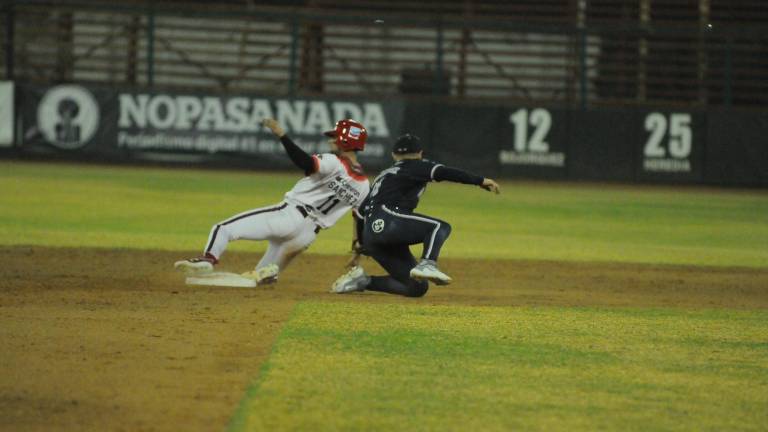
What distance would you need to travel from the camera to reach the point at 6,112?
27.5 metres

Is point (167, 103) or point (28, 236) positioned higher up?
point (167, 103)

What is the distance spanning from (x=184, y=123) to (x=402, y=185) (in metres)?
17.7

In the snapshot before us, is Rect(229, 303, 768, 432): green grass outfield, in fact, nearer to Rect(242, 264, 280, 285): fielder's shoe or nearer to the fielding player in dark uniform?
the fielding player in dark uniform

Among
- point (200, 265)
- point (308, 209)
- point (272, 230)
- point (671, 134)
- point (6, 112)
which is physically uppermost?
point (6, 112)

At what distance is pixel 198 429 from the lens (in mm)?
5805

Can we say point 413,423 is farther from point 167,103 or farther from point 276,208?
point 167,103

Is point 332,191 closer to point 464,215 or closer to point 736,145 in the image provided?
point 464,215

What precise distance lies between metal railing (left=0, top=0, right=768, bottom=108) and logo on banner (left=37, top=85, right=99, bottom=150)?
73.4 inches

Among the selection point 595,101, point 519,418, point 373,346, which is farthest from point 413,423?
point 595,101

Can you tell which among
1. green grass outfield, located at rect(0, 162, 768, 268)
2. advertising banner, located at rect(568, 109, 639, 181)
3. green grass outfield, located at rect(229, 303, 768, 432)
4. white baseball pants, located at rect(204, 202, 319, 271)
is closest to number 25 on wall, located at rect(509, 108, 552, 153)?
advertising banner, located at rect(568, 109, 639, 181)

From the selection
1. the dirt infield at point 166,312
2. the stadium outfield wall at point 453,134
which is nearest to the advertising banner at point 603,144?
the stadium outfield wall at point 453,134

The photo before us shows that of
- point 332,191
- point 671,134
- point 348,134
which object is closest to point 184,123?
point 671,134

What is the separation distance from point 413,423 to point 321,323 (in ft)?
10.8

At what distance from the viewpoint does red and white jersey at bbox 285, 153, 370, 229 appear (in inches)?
438
